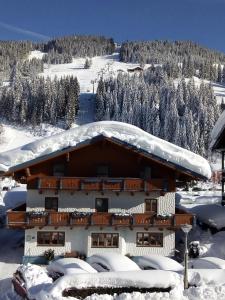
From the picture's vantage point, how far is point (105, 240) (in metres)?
29.0

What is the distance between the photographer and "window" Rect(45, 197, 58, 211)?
2892cm

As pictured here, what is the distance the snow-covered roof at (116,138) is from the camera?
92.6ft

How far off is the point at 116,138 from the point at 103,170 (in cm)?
227

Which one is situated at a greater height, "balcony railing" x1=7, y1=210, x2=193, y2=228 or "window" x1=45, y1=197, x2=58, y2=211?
"window" x1=45, y1=197, x2=58, y2=211

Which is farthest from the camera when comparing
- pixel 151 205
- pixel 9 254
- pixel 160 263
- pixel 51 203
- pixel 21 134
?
pixel 21 134

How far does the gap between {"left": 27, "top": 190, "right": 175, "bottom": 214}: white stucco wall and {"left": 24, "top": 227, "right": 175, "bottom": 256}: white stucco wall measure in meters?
1.28

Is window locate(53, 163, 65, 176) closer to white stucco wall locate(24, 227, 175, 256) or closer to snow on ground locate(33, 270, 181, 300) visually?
white stucco wall locate(24, 227, 175, 256)

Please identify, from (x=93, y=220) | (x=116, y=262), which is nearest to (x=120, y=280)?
(x=116, y=262)

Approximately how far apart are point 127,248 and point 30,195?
273 inches

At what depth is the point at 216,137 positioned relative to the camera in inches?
1457

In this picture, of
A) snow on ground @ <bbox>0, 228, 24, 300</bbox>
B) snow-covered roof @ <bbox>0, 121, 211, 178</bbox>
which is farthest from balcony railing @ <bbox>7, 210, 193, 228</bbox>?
snow-covered roof @ <bbox>0, 121, 211, 178</bbox>

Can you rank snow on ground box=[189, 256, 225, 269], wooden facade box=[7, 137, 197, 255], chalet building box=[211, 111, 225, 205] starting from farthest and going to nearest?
chalet building box=[211, 111, 225, 205] < wooden facade box=[7, 137, 197, 255] < snow on ground box=[189, 256, 225, 269]

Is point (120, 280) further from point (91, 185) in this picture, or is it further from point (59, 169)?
point (59, 169)

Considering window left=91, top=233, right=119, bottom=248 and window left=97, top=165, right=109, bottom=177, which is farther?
window left=97, top=165, right=109, bottom=177
